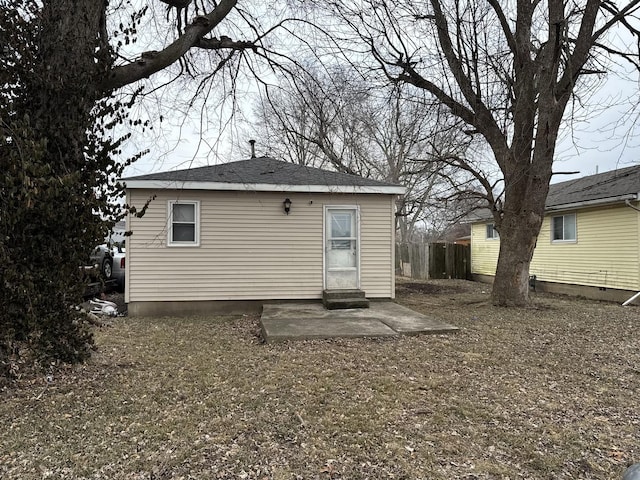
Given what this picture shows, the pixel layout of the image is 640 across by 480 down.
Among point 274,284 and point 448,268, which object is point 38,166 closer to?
point 274,284

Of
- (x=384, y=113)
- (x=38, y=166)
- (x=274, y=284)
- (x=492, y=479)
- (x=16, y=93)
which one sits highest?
(x=384, y=113)

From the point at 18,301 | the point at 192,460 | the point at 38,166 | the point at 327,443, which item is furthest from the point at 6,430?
the point at 327,443

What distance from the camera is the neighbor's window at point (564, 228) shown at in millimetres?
12977

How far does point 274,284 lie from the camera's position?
8805mm

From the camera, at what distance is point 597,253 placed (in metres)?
11.9

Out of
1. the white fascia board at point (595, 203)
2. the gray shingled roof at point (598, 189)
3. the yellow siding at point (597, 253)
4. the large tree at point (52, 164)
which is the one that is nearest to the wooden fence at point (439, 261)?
the yellow siding at point (597, 253)

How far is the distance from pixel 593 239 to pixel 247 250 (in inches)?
402

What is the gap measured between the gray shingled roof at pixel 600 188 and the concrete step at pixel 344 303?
7819 mm

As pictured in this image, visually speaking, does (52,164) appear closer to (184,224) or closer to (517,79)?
(184,224)

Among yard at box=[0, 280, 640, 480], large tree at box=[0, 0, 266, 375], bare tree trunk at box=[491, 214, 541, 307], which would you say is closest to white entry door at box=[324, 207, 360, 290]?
yard at box=[0, 280, 640, 480]

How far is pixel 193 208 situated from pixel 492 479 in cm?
739

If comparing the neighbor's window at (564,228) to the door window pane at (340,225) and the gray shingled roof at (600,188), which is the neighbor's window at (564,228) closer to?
the gray shingled roof at (600,188)

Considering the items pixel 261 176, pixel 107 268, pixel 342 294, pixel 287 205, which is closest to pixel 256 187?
pixel 261 176

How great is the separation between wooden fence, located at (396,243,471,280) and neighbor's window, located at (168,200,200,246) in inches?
490
